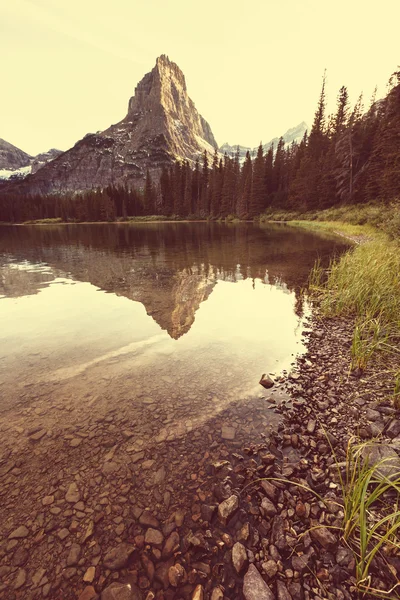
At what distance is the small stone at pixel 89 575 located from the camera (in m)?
2.44

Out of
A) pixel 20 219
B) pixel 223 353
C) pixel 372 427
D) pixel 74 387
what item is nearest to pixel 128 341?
pixel 74 387

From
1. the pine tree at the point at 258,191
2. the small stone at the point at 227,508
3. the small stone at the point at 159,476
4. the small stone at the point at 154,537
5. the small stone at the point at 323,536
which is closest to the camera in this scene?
the small stone at the point at 323,536

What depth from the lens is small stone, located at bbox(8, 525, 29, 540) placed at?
9.14 ft

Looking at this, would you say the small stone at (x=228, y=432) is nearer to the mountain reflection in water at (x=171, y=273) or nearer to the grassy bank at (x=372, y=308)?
the grassy bank at (x=372, y=308)

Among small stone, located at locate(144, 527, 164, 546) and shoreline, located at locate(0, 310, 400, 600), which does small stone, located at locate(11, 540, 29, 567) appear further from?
small stone, located at locate(144, 527, 164, 546)

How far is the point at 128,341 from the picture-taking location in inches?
299

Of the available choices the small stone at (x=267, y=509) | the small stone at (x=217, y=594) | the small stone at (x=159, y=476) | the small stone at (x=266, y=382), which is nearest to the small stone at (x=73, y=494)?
the small stone at (x=159, y=476)

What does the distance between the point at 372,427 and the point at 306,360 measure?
7.75 feet

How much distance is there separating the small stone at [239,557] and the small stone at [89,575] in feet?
4.49

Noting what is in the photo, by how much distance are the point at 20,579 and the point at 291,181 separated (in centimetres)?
7661

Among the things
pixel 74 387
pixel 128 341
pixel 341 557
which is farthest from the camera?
pixel 128 341

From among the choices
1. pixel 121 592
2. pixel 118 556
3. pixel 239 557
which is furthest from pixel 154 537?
pixel 239 557

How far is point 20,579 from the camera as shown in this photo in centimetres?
244

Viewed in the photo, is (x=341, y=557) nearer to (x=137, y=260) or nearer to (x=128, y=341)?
(x=128, y=341)
